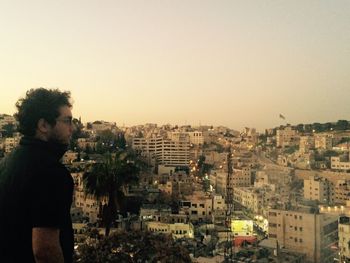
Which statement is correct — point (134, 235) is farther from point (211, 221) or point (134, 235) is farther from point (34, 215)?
point (211, 221)

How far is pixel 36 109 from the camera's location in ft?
3.66

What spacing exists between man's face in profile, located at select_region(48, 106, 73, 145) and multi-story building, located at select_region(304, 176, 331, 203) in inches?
897

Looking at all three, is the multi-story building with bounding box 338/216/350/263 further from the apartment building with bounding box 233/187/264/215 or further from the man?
the man

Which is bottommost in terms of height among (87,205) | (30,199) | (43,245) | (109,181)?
(87,205)

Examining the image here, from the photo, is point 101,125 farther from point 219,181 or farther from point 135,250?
point 135,250

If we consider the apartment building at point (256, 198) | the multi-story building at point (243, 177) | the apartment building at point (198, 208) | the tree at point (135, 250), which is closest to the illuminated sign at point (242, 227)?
the apartment building at point (198, 208)

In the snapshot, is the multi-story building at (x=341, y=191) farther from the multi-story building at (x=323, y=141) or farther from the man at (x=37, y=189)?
the man at (x=37, y=189)

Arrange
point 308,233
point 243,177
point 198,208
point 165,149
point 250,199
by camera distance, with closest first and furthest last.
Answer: point 308,233, point 198,208, point 250,199, point 243,177, point 165,149

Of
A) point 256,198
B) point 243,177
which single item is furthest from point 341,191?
point 243,177

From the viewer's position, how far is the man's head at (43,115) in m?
1.12

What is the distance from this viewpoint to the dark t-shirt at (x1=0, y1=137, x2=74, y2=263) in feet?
3.22

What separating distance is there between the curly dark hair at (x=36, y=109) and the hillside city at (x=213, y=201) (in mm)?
125

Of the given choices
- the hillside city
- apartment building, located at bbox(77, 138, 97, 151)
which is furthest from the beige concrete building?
apartment building, located at bbox(77, 138, 97, 151)

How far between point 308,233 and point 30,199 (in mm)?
12917
